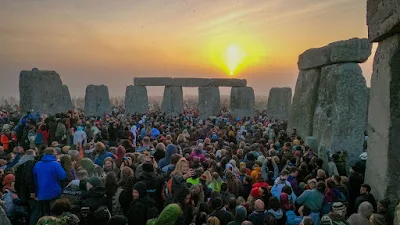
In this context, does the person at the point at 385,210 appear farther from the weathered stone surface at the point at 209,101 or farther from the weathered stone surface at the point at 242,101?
the weathered stone surface at the point at 209,101

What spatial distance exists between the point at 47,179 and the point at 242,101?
75.8ft

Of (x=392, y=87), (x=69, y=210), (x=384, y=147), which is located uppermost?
(x=392, y=87)

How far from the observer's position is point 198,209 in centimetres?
546

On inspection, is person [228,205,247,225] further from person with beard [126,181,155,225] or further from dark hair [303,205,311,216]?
dark hair [303,205,311,216]

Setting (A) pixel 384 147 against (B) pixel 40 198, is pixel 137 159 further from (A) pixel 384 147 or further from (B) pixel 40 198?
(A) pixel 384 147

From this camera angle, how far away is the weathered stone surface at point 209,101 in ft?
96.8

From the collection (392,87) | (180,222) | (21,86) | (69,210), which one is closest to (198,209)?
(180,222)

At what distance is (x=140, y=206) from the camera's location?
4898mm

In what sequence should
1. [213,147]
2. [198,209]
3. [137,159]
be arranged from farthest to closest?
[213,147] → [137,159] → [198,209]

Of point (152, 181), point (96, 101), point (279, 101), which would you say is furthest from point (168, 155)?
point (96, 101)

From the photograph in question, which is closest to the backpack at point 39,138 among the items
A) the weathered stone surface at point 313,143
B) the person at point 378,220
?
the weathered stone surface at point 313,143

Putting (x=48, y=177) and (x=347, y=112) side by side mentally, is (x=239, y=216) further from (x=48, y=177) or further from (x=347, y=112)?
(x=347, y=112)

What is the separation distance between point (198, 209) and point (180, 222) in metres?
0.69

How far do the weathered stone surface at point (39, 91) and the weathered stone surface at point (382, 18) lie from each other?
14385 millimetres
